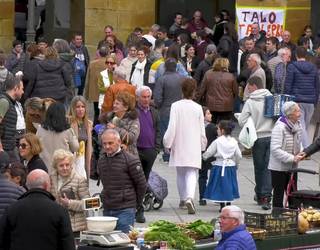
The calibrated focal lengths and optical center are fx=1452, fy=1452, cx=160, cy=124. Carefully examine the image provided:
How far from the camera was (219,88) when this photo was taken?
23.1 meters

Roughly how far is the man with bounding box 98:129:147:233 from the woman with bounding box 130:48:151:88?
9063 mm

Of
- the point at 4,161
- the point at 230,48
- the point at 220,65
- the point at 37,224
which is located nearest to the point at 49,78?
the point at 220,65

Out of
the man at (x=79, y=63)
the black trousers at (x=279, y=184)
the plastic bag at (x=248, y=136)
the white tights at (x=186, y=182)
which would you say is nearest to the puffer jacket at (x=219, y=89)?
the plastic bag at (x=248, y=136)

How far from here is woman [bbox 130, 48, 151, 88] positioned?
24062mm

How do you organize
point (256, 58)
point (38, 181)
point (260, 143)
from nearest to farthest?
point (38, 181) < point (260, 143) < point (256, 58)

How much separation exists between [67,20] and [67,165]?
2210 cm

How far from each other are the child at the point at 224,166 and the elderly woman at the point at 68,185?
464 cm

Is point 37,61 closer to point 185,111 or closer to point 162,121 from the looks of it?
point 162,121

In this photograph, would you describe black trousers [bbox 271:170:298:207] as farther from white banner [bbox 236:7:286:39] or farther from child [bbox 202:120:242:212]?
white banner [bbox 236:7:286:39]

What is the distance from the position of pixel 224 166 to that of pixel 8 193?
605 cm

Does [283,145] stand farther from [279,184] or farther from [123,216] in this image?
[123,216]

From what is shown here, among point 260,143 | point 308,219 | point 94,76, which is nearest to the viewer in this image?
point 308,219

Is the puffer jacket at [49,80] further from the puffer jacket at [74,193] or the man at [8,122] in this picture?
the puffer jacket at [74,193]

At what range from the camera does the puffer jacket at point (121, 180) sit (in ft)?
49.1
